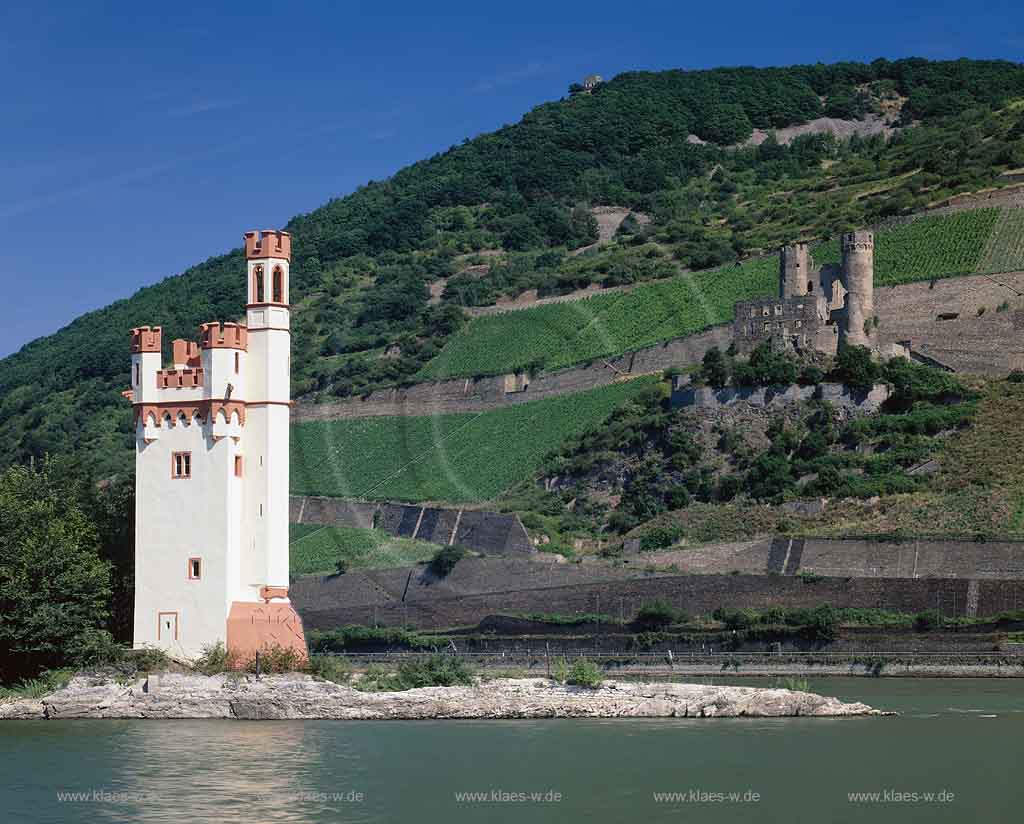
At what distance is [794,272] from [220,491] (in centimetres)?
3803

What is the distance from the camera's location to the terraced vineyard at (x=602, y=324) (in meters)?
80.4

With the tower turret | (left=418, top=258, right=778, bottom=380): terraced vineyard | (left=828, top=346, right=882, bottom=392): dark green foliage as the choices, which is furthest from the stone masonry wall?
(left=418, top=258, right=778, bottom=380): terraced vineyard

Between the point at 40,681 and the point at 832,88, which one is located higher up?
the point at 832,88

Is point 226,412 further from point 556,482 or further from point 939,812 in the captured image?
point 556,482

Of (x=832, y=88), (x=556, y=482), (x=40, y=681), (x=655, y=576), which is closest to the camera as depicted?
(x=40, y=681)

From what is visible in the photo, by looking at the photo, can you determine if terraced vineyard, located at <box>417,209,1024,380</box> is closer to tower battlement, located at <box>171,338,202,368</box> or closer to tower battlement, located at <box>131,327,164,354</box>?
tower battlement, located at <box>171,338,202,368</box>

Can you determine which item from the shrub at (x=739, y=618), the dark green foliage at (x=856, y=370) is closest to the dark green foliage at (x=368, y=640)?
the shrub at (x=739, y=618)

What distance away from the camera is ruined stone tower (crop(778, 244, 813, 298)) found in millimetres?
71938

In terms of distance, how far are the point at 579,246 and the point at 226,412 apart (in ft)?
259

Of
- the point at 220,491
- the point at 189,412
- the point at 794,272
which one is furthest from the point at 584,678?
the point at 794,272

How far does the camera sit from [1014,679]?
165 feet

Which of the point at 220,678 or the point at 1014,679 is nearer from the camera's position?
the point at 220,678

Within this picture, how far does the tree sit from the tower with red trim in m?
1.07

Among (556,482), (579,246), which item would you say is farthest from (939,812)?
(579,246)
